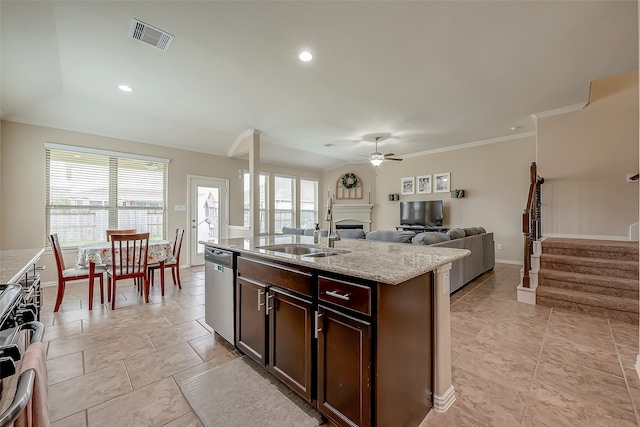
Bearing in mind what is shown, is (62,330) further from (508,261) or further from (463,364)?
(508,261)

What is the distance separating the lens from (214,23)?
7.71 ft

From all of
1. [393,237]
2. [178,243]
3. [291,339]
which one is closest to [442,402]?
[291,339]

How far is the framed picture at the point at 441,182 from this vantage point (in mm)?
6582

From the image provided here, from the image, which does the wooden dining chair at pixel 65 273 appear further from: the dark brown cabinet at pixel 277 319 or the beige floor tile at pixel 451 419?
the beige floor tile at pixel 451 419

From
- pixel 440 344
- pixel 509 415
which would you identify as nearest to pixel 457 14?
pixel 440 344

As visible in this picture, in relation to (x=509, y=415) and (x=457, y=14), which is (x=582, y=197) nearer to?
(x=457, y=14)

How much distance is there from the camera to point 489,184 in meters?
5.98

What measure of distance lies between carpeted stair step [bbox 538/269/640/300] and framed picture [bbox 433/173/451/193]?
3409 mm

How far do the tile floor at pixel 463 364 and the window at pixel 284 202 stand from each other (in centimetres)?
458

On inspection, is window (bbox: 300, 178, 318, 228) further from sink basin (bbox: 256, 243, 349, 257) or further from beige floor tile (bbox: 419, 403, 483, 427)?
beige floor tile (bbox: 419, 403, 483, 427)

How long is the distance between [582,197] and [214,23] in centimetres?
574

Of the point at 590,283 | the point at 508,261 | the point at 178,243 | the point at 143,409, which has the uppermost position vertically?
the point at 178,243

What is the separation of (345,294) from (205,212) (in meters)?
5.47

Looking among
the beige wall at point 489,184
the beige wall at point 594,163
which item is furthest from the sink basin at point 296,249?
the beige wall at point 489,184
